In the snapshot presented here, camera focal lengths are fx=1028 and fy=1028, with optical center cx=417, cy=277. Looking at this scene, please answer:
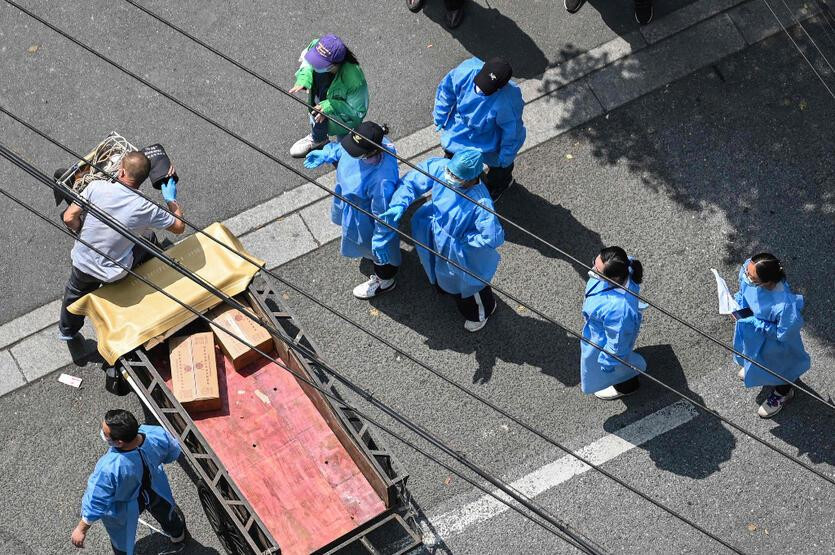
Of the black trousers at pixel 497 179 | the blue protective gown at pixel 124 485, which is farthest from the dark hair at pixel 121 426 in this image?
the black trousers at pixel 497 179

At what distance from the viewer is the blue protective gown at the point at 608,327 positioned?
24.1ft

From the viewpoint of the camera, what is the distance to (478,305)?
27.6 feet

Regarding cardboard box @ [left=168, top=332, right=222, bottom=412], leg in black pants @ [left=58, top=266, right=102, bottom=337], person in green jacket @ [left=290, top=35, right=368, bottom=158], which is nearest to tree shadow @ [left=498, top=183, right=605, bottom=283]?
person in green jacket @ [left=290, top=35, right=368, bottom=158]

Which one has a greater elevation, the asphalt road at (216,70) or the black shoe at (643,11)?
the asphalt road at (216,70)

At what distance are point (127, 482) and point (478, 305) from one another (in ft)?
10.4

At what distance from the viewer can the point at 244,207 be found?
8.91 meters

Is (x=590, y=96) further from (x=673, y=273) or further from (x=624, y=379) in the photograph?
(x=624, y=379)

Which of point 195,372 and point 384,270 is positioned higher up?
point 195,372

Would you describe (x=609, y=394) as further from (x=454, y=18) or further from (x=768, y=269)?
(x=454, y=18)

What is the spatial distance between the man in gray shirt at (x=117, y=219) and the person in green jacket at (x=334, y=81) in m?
1.51

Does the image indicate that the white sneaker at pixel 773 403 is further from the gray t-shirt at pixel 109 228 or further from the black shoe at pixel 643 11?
the gray t-shirt at pixel 109 228

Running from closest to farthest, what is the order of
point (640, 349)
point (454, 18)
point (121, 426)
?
1. point (121, 426)
2. point (640, 349)
3. point (454, 18)

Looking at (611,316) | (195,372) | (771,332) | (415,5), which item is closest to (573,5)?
(415,5)

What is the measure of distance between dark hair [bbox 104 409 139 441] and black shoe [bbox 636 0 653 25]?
6113mm
